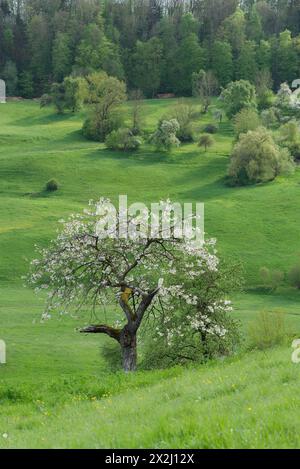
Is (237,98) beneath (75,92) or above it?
beneath

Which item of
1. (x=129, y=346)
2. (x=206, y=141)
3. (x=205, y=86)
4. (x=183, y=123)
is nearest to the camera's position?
(x=129, y=346)

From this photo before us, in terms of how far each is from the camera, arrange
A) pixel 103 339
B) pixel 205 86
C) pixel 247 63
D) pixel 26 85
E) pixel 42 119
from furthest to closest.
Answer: pixel 247 63 < pixel 26 85 < pixel 205 86 < pixel 42 119 < pixel 103 339

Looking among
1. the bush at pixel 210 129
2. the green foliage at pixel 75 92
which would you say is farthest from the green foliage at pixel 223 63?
the bush at pixel 210 129

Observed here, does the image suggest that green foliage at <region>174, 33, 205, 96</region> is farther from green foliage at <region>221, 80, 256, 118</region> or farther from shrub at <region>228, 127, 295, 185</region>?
shrub at <region>228, 127, 295, 185</region>

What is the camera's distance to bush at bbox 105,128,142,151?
11212 centimetres

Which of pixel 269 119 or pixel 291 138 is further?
pixel 269 119

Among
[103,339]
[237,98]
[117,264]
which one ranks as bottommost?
[103,339]

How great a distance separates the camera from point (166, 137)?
11012 centimetres

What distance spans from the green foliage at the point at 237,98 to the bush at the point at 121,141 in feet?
92.5

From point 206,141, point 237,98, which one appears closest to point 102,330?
point 206,141

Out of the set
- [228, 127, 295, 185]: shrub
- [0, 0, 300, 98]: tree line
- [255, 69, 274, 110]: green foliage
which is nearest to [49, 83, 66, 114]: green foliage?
[0, 0, 300, 98]: tree line

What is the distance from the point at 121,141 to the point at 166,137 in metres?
7.81

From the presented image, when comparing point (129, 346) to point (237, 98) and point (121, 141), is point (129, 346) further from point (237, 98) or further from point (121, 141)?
point (237, 98)

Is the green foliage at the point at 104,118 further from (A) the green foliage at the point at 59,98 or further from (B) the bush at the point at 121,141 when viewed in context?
(A) the green foliage at the point at 59,98
